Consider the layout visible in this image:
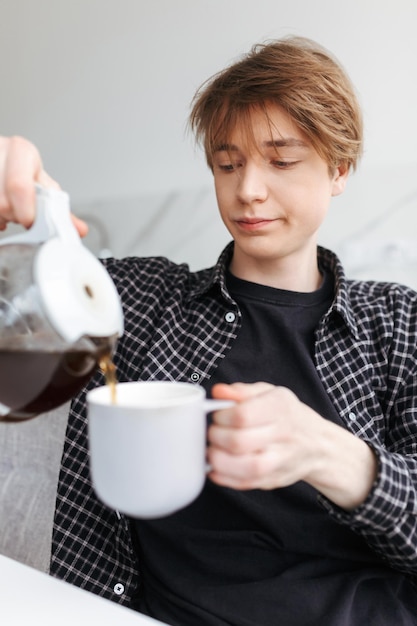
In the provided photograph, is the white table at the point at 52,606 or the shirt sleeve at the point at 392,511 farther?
the shirt sleeve at the point at 392,511

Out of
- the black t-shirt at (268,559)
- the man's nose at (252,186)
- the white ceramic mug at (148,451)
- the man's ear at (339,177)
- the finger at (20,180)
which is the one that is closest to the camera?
the white ceramic mug at (148,451)

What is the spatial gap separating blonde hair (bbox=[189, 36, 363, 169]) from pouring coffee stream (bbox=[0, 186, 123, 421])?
52 centimetres

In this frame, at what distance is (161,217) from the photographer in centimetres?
183

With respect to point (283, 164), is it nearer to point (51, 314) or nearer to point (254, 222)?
point (254, 222)

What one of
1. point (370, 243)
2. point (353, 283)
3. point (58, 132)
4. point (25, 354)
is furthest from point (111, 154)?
point (25, 354)

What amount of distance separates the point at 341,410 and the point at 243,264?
0.33m

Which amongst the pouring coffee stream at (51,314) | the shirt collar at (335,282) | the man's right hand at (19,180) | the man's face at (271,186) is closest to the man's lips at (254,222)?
the man's face at (271,186)

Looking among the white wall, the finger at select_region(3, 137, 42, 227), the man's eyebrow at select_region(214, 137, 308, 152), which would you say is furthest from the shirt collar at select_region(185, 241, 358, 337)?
the finger at select_region(3, 137, 42, 227)

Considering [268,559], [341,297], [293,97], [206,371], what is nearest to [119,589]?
[268,559]

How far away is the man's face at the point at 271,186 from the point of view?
1.10 metres

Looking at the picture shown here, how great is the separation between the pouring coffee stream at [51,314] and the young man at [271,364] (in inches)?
13.2

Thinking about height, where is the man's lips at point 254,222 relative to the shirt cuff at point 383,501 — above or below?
above

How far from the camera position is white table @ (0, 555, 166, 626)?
0.65 meters

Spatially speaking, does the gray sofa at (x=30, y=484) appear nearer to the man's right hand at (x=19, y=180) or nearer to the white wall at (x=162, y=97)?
the man's right hand at (x=19, y=180)
